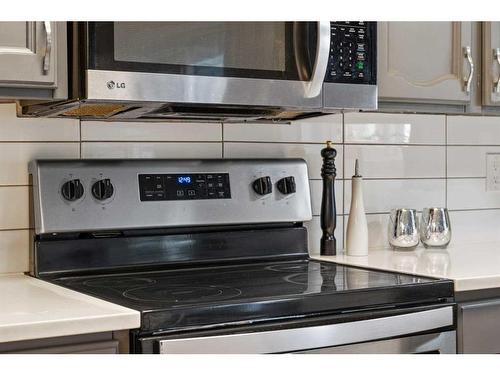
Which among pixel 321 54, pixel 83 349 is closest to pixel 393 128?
pixel 321 54

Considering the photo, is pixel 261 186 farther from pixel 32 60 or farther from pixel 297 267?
pixel 32 60

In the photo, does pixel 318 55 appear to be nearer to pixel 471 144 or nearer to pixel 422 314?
pixel 422 314

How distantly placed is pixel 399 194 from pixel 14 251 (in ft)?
3.95

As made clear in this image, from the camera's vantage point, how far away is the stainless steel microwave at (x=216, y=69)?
5.66 feet

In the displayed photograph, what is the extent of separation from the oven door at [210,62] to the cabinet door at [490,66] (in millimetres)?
644

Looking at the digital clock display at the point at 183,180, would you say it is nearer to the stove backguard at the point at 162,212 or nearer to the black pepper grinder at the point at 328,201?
the stove backguard at the point at 162,212

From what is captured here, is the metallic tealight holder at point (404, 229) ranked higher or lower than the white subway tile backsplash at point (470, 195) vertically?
lower

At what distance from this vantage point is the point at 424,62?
7.43 ft

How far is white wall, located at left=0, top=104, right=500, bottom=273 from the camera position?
200 cm

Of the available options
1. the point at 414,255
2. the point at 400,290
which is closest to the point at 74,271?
the point at 400,290

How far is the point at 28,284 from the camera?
1.85 m

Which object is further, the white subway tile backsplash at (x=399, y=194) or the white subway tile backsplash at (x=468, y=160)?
the white subway tile backsplash at (x=468, y=160)

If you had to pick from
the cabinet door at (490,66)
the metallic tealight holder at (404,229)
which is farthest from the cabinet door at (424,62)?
the metallic tealight holder at (404,229)

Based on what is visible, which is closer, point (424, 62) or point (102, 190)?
point (102, 190)
